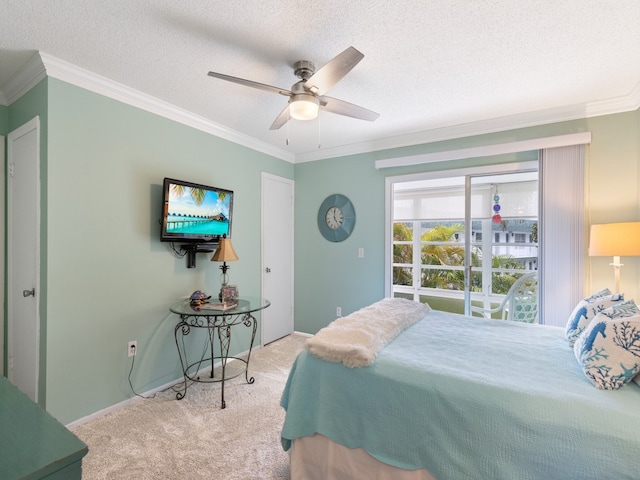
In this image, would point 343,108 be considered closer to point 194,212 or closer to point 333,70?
point 333,70

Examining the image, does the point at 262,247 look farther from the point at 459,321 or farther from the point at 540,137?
the point at 540,137

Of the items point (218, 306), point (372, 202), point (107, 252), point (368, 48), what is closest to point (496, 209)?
point (372, 202)

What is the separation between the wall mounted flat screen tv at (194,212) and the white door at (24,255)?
816 mm

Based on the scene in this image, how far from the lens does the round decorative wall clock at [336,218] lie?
3.96 meters

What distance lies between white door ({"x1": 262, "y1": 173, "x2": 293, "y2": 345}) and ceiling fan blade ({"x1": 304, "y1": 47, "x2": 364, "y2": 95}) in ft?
6.84

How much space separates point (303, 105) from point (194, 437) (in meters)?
2.26

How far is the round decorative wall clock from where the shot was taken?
3.96 m

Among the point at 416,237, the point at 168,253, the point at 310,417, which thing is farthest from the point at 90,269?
the point at 416,237

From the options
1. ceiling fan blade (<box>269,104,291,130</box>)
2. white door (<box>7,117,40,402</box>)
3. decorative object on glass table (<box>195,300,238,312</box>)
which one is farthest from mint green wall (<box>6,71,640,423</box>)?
ceiling fan blade (<box>269,104,291,130</box>)

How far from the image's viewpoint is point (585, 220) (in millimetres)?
2727

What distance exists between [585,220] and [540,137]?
836 millimetres

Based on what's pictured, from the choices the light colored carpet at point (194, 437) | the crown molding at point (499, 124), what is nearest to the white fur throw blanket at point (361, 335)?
the light colored carpet at point (194, 437)

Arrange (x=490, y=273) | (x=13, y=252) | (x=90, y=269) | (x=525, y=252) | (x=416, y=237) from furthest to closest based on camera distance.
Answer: (x=416, y=237)
(x=490, y=273)
(x=525, y=252)
(x=13, y=252)
(x=90, y=269)

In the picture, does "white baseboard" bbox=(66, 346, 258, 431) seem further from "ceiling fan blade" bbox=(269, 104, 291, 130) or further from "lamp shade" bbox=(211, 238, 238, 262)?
"ceiling fan blade" bbox=(269, 104, 291, 130)
